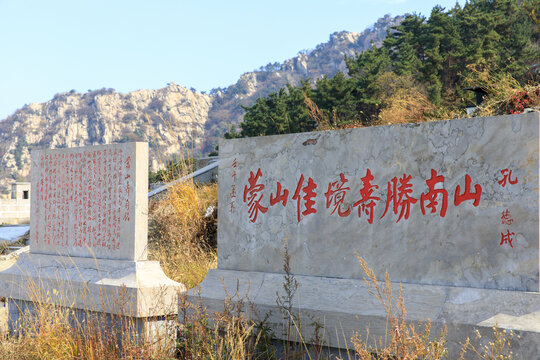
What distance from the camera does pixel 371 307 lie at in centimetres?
350

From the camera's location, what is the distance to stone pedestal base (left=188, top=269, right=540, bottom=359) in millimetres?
2969

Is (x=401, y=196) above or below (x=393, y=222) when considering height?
above

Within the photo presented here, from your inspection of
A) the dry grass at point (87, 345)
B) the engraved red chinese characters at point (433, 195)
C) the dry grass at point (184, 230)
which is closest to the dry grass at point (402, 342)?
the engraved red chinese characters at point (433, 195)

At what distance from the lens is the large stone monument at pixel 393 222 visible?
312 cm

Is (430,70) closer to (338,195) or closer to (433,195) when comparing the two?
(338,195)

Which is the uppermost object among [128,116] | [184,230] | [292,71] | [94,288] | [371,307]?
[292,71]

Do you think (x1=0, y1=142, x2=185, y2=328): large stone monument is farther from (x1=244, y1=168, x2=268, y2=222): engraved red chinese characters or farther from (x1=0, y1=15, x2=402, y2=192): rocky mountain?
(x1=0, y1=15, x2=402, y2=192): rocky mountain

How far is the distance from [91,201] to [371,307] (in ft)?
10.8

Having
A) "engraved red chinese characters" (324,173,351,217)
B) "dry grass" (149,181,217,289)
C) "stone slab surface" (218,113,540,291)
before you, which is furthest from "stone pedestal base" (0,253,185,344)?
"engraved red chinese characters" (324,173,351,217)

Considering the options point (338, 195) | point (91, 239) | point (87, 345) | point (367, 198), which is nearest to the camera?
point (367, 198)

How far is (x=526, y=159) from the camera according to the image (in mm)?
3129

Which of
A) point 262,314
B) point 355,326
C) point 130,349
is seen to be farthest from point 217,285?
point 355,326

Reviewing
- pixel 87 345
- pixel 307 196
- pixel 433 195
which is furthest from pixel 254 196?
pixel 87 345

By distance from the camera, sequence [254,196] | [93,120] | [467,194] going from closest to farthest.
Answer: [467,194], [254,196], [93,120]
